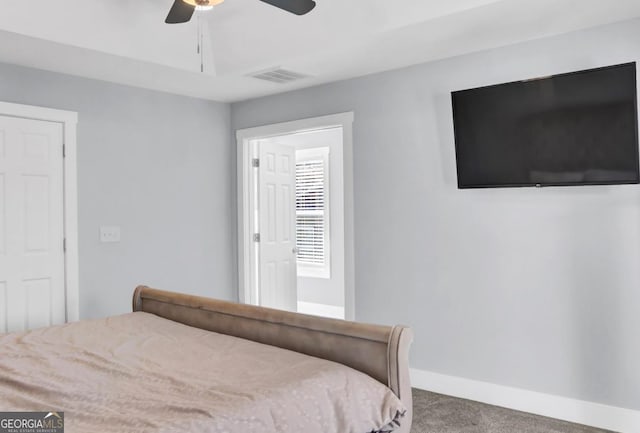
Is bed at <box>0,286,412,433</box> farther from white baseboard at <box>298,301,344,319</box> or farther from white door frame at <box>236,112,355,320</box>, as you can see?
white baseboard at <box>298,301,344,319</box>

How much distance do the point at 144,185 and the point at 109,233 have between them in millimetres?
506

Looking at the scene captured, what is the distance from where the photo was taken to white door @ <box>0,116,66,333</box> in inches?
150

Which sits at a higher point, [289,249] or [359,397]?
[289,249]

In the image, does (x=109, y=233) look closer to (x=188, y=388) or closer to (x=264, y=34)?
(x=264, y=34)

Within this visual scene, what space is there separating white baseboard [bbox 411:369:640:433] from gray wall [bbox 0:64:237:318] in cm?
223

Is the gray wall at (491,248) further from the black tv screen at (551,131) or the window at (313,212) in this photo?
the window at (313,212)

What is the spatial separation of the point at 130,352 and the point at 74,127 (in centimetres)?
242

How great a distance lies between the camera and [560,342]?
3324mm

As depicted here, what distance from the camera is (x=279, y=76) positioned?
425 cm

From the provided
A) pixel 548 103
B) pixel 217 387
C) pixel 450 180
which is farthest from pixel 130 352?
pixel 548 103

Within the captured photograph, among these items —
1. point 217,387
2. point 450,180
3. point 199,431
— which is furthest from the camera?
point 450,180

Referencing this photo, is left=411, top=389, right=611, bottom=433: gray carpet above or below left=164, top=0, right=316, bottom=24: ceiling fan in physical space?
below

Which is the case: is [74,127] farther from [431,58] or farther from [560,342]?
[560,342]

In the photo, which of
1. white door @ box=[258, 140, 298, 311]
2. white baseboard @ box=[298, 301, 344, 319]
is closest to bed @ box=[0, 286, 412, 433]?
white door @ box=[258, 140, 298, 311]
